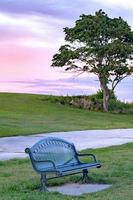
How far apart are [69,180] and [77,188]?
2.63ft

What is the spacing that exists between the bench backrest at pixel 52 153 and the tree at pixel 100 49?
35.5 m

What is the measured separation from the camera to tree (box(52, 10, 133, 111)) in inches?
1827

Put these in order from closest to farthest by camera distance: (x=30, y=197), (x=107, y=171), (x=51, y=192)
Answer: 1. (x=30, y=197)
2. (x=51, y=192)
3. (x=107, y=171)

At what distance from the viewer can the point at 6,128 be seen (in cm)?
2475

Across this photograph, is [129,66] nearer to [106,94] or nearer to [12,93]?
[106,94]

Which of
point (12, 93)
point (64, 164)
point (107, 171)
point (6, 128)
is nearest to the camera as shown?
point (64, 164)

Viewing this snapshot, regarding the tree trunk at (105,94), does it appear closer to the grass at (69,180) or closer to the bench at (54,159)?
the grass at (69,180)

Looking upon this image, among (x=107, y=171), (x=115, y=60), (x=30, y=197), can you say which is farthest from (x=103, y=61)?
(x=30, y=197)

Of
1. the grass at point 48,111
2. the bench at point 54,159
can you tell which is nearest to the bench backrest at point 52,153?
the bench at point 54,159

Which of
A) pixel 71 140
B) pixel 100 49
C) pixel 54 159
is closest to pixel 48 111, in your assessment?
pixel 100 49

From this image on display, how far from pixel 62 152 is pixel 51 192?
1.13 m

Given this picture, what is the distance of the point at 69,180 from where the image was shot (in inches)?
433

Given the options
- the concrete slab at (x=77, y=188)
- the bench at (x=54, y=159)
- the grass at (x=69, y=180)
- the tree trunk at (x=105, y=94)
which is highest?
the tree trunk at (x=105, y=94)

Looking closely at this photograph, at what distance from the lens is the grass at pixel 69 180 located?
29.8 ft
